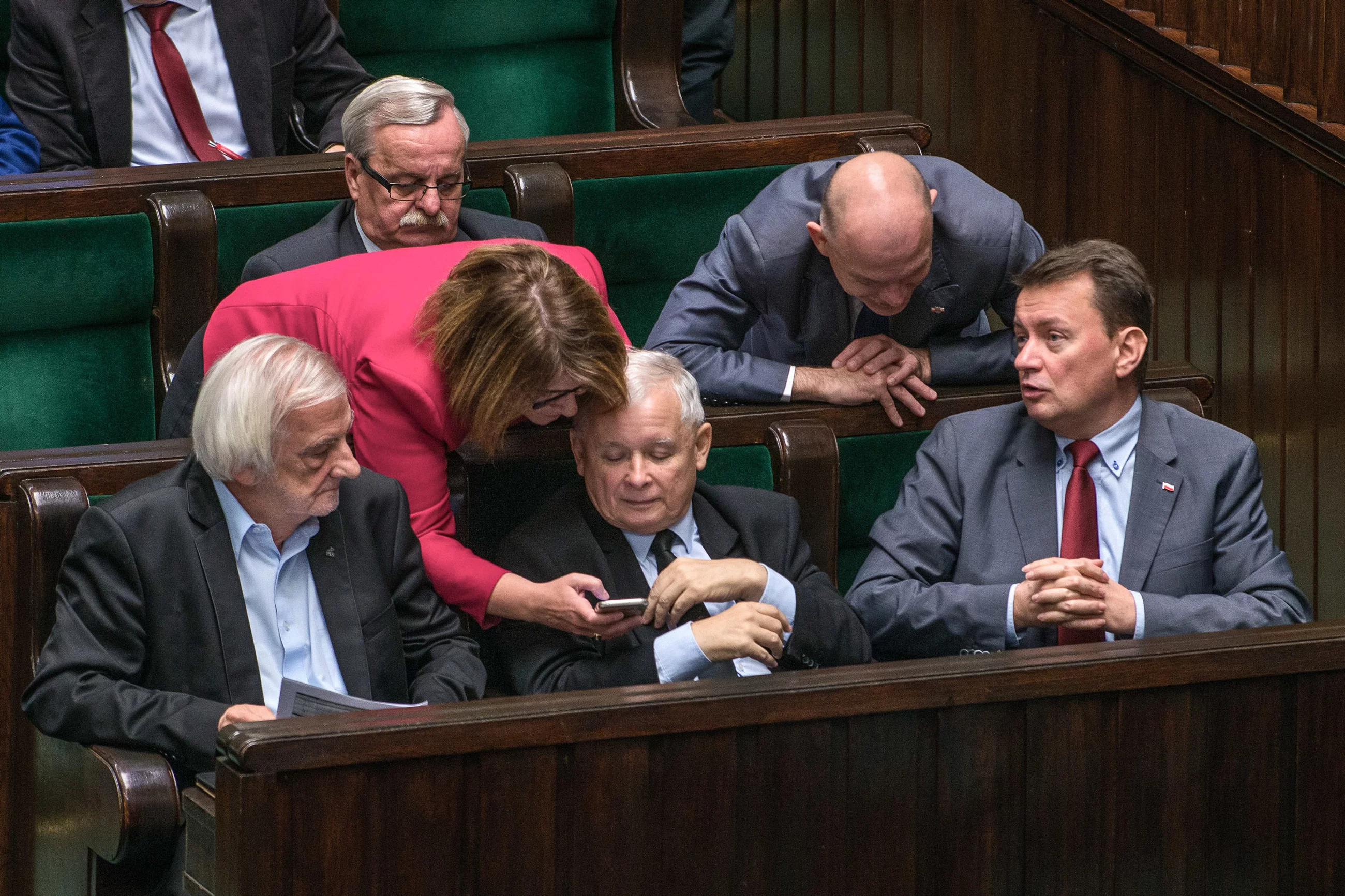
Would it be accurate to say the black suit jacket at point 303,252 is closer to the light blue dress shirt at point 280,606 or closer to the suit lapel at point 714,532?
the light blue dress shirt at point 280,606

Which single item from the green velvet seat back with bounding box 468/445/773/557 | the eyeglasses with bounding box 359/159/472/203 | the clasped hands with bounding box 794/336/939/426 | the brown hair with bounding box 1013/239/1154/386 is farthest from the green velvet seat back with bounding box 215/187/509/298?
the brown hair with bounding box 1013/239/1154/386

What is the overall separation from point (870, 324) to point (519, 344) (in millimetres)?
764

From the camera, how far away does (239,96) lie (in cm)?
337

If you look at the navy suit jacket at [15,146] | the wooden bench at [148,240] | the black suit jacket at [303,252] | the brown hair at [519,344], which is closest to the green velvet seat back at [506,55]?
the wooden bench at [148,240]

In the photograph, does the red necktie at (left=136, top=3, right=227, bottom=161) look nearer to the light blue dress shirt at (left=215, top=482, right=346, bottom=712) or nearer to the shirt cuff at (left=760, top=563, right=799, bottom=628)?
the light blue dress shirt at (left=215, top=482, right=346, bottom=712)

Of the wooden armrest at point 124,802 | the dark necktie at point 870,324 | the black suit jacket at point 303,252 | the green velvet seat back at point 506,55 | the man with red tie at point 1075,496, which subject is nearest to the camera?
the wooden armrest at point 124,802

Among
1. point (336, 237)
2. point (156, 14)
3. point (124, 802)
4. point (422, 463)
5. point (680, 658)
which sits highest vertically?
point (156, 14)

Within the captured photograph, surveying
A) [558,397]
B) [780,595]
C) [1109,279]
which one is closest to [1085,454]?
[1109,279]

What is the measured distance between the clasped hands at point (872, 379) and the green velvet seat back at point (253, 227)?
33.9 inches

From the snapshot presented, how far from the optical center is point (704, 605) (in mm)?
2410

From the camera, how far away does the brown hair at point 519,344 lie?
91.6 inches

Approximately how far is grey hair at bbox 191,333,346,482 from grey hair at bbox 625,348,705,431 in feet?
1.20

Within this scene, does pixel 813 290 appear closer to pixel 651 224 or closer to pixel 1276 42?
pixel 651 224

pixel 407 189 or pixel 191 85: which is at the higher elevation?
pixel 191 85
